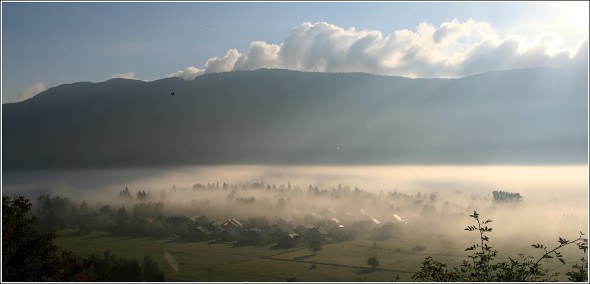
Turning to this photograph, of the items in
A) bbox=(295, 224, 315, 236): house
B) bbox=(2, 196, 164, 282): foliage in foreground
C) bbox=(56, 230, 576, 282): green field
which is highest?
bbox=(2, 196, 164, 282): foliage in foreground

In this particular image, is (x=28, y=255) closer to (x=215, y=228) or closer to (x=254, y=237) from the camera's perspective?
(x=254, y=237)

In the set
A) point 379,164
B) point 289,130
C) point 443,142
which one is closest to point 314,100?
point 289,130

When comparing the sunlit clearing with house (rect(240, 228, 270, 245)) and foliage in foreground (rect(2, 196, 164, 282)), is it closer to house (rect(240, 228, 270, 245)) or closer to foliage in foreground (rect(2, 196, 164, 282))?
house (rect(240, 228, 270, 245))

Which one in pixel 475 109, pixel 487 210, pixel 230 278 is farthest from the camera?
pixel 475 109

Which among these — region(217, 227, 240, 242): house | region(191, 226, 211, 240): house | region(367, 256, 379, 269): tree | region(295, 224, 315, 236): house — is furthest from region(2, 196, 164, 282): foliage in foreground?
region(191, 226, 211, 240): house

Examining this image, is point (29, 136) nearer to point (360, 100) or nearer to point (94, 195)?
point (94, 195)

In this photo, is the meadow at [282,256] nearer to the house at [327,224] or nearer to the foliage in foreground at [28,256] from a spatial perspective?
the house at [327,224]

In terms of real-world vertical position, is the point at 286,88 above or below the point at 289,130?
→ above
